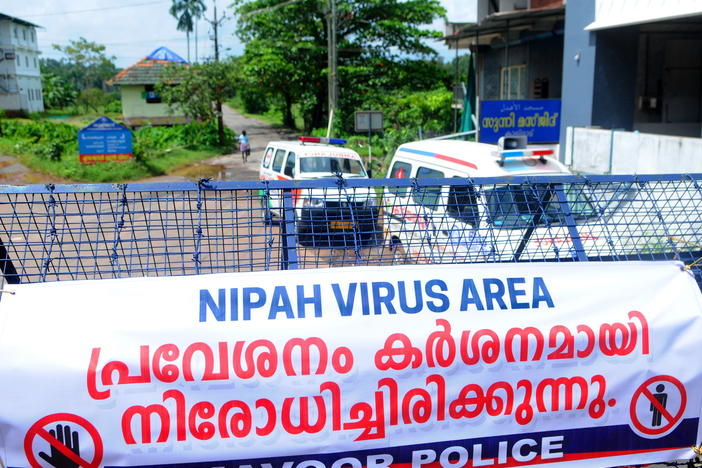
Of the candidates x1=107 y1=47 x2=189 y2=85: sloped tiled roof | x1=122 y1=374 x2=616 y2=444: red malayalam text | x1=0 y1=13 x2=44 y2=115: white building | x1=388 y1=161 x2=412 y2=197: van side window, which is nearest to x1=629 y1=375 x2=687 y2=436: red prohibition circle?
x1=122 y1=374 x2=616 y2=444: red malayalam text

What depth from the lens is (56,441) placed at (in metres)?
2.76

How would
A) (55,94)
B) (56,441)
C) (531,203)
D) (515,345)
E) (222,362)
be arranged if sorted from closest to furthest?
1. (56,441)
2. (222,362)
3. (515,345)
4. (531,203)
5. (55,94)

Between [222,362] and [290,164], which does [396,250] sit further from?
[290,164]

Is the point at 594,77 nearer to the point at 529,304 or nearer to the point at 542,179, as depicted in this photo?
the point at 542,179

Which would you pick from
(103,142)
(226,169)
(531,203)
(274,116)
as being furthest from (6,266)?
(274,116)

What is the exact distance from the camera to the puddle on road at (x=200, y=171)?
24734 millimetres

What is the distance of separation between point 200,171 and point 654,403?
23.6 m

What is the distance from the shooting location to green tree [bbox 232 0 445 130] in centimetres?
3172

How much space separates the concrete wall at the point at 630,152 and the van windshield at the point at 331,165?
16.6 feet

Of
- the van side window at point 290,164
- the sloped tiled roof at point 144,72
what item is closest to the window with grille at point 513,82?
the van side window at point 290,164

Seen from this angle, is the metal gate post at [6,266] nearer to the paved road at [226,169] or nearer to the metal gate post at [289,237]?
the metal gate post at [289,237]

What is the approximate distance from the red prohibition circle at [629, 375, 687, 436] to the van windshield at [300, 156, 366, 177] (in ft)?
35.3

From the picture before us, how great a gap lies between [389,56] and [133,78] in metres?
18.6

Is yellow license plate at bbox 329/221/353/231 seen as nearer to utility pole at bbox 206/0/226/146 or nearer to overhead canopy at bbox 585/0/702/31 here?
overhead canopy at bbox 585/0/702/31
